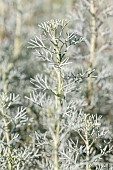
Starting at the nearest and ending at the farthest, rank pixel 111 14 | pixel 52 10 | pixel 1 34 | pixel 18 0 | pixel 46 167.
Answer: pixel 46 167
pixel 111 14
pixel 18 0
pixel 1 34
pixel 52 10

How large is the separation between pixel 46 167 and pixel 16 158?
136mm

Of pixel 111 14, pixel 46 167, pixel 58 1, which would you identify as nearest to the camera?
pixel 46 167

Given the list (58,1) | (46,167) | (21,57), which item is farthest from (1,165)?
(58,1)

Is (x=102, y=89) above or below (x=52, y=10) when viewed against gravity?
below

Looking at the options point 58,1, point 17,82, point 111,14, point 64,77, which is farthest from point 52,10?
point 64,77

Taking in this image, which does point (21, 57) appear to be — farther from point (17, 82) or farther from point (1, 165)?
point (1, 165)

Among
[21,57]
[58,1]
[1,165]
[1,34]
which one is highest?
[58,1]

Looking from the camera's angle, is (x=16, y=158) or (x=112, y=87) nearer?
(x=16, y=158)

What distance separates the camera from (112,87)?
7.45ft

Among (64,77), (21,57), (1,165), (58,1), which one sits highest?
(58,1)

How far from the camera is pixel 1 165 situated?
1394mm

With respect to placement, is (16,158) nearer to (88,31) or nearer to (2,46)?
(88,31)

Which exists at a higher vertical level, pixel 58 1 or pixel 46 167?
pixel 58 1

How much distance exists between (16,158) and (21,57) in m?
1.86
